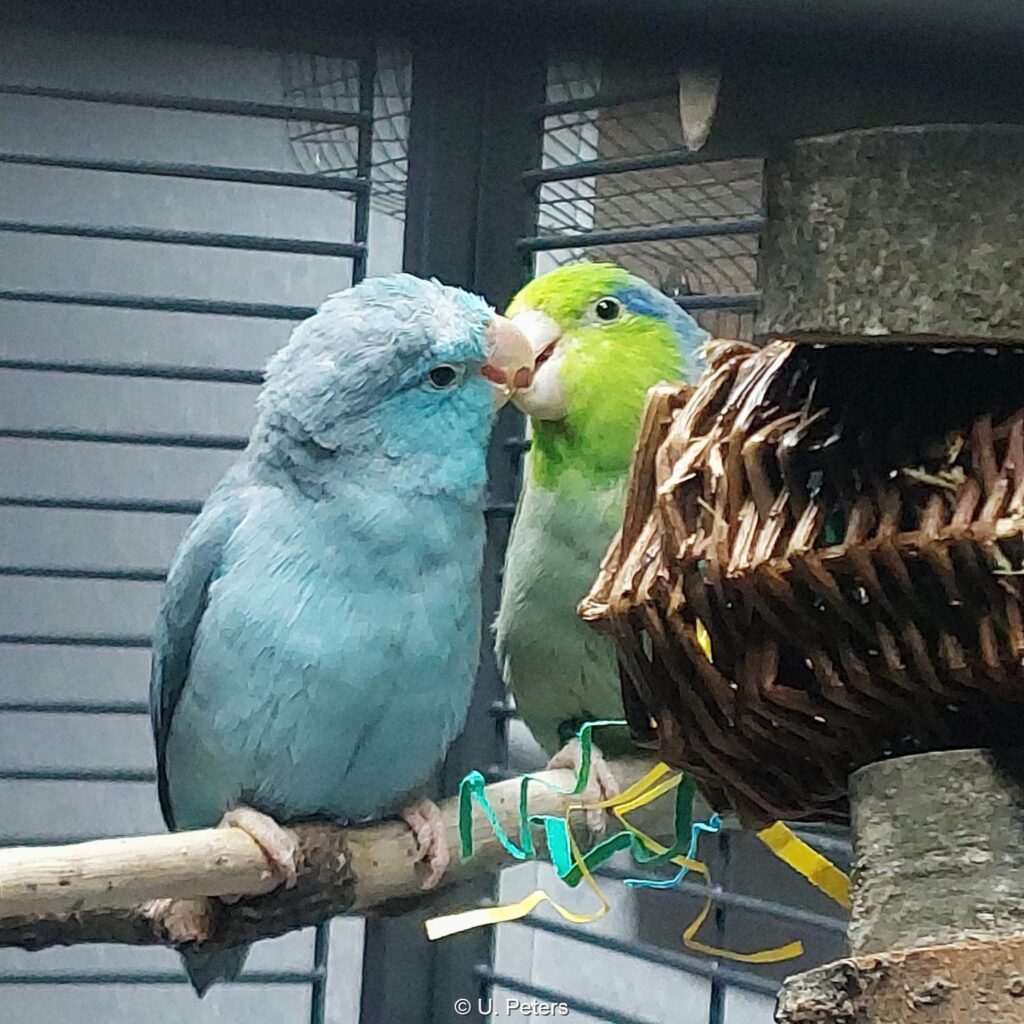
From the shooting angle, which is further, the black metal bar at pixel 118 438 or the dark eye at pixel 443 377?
the black metal bar at pixel 118 438

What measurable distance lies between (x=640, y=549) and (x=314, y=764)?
362mm

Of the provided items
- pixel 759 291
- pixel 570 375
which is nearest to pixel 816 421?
pixel 759 291

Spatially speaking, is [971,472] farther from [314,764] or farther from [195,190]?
[195,190]

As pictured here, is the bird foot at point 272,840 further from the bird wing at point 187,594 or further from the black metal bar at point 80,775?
the black metal bar at point 80,775

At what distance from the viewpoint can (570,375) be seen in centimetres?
86

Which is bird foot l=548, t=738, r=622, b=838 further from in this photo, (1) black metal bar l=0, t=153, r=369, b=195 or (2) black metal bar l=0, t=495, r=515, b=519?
(1) black metal bar l=0, t=153, r=369, b=195

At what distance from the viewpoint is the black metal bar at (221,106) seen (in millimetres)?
913

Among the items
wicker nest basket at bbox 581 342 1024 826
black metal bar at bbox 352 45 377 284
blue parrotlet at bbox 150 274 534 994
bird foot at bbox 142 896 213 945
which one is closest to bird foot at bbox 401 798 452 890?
blue parrotlet at bbox 150 274 534 994

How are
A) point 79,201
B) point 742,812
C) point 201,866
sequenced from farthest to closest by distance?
point 79,201 → point 201,866 → point 742,812

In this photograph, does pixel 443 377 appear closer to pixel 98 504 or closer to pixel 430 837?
pixel 430 837

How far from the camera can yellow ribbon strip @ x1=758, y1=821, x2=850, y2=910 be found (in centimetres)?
58

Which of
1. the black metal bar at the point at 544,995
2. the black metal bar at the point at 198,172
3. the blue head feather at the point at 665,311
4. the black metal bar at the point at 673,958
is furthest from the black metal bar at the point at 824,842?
the black metal bar at the point at 198,172

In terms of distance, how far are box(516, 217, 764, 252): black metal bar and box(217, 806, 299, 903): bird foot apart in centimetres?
46

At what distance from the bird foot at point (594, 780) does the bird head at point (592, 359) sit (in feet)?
0.55
